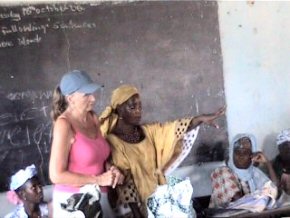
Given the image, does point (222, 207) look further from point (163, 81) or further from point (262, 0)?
point (262, 0)

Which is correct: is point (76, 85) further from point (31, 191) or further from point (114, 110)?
point (31, 191)

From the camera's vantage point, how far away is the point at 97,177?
260 cm

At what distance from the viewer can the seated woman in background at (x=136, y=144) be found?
114 inches

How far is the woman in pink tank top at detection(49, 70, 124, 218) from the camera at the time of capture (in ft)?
8.30

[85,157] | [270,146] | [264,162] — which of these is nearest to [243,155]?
[264,162]

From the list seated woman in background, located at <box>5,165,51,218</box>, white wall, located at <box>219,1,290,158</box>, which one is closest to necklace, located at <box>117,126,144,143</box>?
seated woman in background, located at <box>5,165,51,218</box>

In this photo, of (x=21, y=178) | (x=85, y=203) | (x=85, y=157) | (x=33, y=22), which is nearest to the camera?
(x=85, y=203)

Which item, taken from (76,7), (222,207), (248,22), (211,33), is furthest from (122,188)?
(248,22)

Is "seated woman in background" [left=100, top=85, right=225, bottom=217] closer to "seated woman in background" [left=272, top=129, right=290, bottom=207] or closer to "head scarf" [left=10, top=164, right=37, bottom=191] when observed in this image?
"head scarf" [left=10, top=164, right=37, bottom=191]

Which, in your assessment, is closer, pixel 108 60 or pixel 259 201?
pixel 259 201

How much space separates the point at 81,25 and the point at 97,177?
1258 mm

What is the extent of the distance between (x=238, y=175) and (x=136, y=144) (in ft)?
2.87

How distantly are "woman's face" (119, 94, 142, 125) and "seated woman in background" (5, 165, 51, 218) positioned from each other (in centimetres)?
59

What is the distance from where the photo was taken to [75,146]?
258 centimetres
